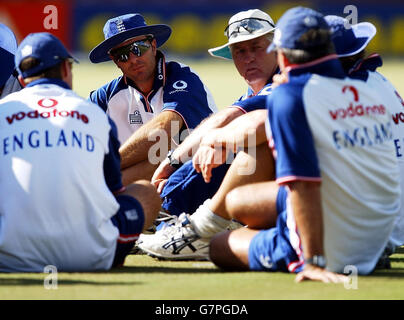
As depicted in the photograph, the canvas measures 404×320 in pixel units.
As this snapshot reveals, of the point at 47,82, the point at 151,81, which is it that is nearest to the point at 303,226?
the point at 47,82

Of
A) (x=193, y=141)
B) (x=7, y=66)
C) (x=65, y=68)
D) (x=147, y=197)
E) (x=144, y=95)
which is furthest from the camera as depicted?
(x=144, y=95)

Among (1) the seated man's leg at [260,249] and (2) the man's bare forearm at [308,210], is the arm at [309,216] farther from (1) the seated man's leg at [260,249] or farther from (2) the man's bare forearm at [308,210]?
(1) the seated man's leg at [260,249]

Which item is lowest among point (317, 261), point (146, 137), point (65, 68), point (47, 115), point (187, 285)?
point (187, 285)

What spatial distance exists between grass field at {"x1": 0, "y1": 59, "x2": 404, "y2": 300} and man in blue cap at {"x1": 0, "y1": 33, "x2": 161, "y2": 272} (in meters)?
0.14

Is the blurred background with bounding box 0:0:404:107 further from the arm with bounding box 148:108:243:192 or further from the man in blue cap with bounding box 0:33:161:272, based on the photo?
the man in blue cap with bounding box 0:33:161:272

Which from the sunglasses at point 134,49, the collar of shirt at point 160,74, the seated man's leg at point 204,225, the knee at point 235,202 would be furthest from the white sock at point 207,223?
the sunglasses at point 134,49

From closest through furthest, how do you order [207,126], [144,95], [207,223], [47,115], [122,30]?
[47,115]
[207,223]
[207,126]
[122,30]
[144,95]

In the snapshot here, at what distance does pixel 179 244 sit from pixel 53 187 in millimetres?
1195

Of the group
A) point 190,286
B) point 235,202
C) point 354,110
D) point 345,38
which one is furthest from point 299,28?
point 190,286

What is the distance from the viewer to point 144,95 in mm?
7441

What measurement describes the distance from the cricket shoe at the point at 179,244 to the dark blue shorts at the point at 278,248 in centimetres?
73

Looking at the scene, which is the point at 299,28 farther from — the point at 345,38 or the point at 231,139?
the point at 231,139

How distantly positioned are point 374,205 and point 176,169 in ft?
7.69
